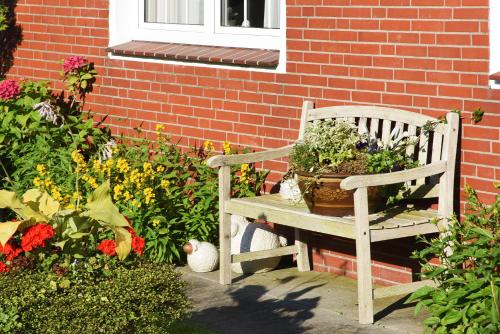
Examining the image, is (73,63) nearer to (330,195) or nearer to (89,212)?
(330,195)

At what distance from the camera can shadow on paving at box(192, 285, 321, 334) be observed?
6.24m

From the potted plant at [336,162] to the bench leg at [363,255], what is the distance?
1.10ft

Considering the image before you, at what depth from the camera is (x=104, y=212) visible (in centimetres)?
501

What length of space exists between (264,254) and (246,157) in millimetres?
656

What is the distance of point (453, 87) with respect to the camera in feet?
21.8

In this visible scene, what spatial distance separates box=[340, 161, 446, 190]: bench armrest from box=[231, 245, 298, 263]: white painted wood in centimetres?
140

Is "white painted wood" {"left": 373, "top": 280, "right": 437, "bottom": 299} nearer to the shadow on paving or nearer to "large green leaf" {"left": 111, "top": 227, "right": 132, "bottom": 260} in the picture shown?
the shadow on paving

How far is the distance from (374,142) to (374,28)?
735 millimetres

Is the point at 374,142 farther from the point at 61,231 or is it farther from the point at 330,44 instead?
the point at 61,231

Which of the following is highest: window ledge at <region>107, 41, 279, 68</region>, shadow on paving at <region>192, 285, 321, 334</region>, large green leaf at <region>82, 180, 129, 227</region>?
window ledge at <region>107, 41, 279, 68</region>

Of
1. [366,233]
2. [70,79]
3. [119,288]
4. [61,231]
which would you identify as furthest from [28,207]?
[70,79]

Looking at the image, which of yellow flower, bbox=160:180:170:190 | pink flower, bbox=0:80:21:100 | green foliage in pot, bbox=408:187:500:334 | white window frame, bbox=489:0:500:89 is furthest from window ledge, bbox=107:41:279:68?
green foliage in pot, bbox=408:187:500:334

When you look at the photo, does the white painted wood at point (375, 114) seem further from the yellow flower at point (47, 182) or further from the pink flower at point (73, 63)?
the pink flower at point (73, 63)

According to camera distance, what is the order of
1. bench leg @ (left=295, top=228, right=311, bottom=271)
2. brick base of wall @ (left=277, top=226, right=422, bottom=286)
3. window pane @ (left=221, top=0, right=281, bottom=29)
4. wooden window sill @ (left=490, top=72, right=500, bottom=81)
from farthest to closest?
window pane @ (left=221, top=0, right=281, bottom=29) → bench leg @ (left=295, top=228, right=311, bottom=271) → brick base of wall @ (left=277, top=226, right=422, bottom=286) → wooden window sill @ (left=490, top=72, right=500, bottom=81)
